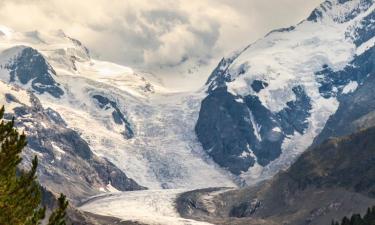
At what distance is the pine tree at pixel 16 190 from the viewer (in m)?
46.2

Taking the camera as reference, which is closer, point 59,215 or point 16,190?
point 16,190

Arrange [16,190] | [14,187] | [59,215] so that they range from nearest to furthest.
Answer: [14,187] < [16,190] < [59,215]

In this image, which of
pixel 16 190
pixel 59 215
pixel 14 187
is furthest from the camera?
pixel 59 215

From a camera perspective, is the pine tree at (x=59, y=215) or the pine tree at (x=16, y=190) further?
the pine tree at (x=59, y=215)

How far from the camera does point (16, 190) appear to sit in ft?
156

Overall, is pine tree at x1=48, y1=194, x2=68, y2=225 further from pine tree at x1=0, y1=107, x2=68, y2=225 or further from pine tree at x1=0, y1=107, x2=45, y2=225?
pine tree at x1=0, y1=107, x2=45, y2=225

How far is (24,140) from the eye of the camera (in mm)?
46625

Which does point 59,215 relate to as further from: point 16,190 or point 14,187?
point 14,187

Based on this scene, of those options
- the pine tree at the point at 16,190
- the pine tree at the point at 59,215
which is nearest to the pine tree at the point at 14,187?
the pine tree at the point at 16,190

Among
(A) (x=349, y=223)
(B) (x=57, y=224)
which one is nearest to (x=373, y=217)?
(A) (x=349, y=223)

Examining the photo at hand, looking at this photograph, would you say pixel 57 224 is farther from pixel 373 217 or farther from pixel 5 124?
pixel 373 217

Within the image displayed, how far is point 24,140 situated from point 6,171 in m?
1.95

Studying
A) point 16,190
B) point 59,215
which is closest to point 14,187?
point 16,190

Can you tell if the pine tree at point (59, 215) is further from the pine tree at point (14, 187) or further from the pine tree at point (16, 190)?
the pine tree at point (14, 187)
